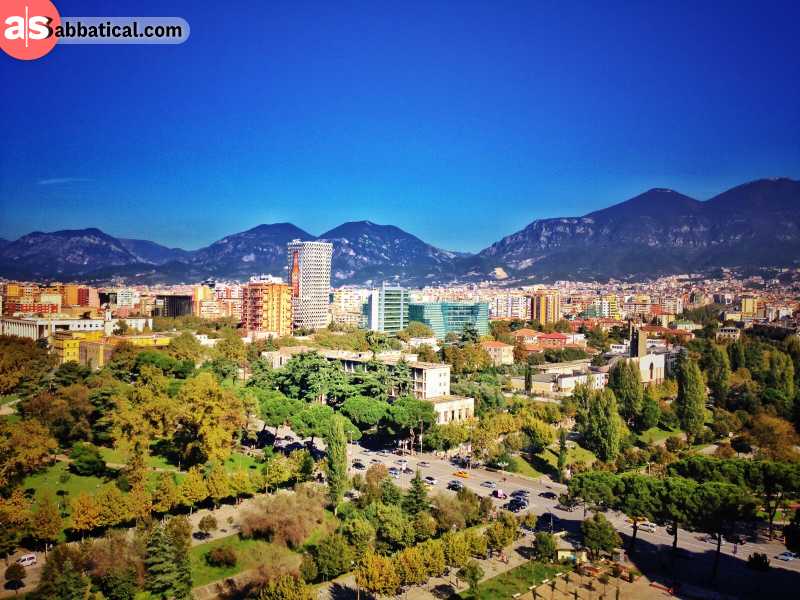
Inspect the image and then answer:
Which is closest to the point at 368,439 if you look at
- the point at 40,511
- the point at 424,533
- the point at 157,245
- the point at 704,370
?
the point at 424,533

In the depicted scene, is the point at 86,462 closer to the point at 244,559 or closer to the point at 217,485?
the point at 217,485

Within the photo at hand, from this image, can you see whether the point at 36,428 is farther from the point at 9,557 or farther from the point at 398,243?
the point at 398,243

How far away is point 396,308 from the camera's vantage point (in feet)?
181

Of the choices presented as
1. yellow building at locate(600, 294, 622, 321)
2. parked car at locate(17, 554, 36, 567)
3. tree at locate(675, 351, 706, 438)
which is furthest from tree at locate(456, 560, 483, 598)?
yellow building at locate(600, 294, 622, 321)

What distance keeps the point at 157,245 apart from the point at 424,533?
181 meters

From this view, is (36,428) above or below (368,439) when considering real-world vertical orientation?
above

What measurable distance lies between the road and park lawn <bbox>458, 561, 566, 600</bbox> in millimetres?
2499

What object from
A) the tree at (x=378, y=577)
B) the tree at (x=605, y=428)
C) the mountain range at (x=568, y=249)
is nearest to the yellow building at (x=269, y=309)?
the tree at (x=605, y=428)

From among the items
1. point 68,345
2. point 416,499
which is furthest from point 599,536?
point 68,345

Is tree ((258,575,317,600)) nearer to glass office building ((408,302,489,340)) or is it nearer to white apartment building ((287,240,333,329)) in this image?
white apartment building ((287,240,333,329))

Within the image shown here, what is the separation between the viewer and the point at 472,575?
12.7m

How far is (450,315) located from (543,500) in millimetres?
41848

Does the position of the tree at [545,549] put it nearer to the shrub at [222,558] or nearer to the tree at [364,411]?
the shrub at [222,558]

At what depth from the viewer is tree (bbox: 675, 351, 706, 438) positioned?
85.5 feet
